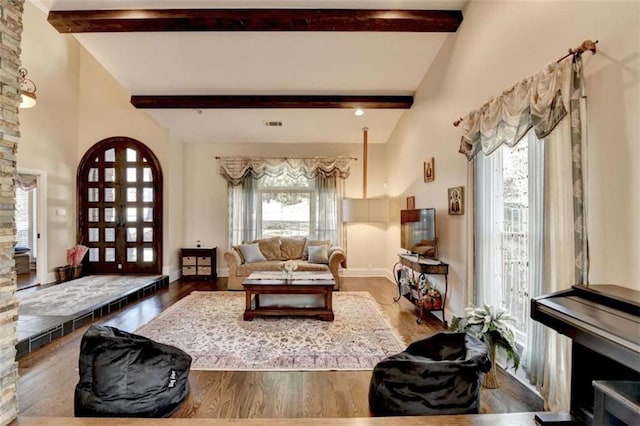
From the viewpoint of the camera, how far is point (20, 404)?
7.14ft

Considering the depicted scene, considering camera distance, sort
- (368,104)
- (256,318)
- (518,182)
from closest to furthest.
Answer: (518,182) → (256,318) → (368,104)

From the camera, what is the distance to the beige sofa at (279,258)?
17.9 feet

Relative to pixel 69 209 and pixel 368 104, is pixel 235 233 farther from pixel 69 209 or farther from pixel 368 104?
pixel 368 104

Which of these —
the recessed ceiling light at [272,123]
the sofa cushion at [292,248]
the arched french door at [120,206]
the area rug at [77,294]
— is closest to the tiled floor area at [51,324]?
the area rug at [77,294]

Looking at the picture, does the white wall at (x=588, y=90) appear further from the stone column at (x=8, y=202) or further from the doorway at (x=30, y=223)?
the doorway at (x=30, y=223)

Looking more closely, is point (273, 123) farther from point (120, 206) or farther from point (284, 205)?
point (120, 206)

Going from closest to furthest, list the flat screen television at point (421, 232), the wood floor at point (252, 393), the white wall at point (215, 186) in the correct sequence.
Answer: the wood floor at point (252, 393) → the flat screen television at point (421, 232) → the white wall at point (215, 186)

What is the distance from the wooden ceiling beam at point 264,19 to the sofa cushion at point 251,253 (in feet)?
11.5

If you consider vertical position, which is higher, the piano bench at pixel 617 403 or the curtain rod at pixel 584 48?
the curtain rod at pixel 584 48

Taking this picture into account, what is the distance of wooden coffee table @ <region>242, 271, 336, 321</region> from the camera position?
150 inches

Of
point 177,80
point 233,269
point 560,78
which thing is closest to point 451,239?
point 560,78

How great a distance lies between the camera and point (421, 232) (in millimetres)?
4195

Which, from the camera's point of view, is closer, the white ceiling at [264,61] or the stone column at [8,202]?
the stone column at [8,202]

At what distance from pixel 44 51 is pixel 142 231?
3.43m
